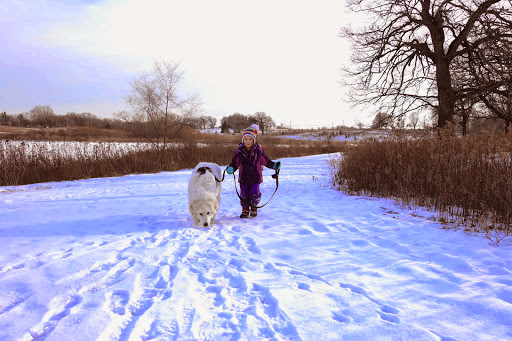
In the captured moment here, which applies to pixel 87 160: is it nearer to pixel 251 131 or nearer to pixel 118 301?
pixel 251 131

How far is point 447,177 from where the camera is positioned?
18.0 ft

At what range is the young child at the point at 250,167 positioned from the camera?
584 centimetres

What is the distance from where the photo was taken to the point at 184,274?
3.21 m

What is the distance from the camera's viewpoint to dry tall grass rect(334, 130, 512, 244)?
15.4 ft

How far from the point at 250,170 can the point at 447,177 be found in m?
4.03

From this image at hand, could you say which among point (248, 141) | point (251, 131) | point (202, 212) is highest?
point (251, 131)

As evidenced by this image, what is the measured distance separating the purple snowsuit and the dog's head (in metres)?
0.98

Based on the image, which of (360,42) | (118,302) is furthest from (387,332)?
(360,42)

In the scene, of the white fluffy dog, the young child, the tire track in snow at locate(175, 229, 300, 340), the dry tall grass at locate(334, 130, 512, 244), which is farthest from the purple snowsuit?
the dry tall grass at locate(334, 130, 512, 244)

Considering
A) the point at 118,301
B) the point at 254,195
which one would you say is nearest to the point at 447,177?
the point at 254,195

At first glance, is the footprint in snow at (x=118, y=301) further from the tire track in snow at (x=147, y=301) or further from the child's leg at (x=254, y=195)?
the child's leg at (x=254, y=195)

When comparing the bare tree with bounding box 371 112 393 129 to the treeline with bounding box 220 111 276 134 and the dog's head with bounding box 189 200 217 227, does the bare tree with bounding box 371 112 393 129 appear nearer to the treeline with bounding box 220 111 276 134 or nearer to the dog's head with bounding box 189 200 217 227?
the dog's head with bounding box 189 200 217 227

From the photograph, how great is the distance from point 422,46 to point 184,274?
16460 mm

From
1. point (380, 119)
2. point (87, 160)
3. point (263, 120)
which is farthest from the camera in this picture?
point (263, 120)
